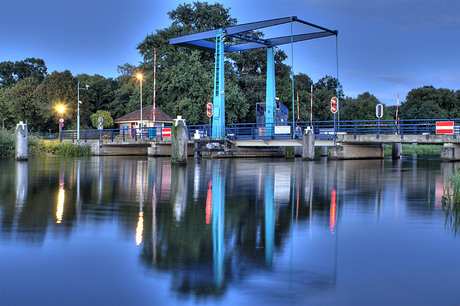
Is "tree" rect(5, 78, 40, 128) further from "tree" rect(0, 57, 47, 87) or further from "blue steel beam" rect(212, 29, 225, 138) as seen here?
"blue steel beam" rect(212, 29, 225, 138)

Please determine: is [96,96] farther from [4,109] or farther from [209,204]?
[209,204]

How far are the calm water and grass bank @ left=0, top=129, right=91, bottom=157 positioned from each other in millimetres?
22301

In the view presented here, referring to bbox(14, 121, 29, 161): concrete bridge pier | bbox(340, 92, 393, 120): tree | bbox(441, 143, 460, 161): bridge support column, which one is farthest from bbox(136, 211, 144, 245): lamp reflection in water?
bbox(340, 92, 393, 120): tree

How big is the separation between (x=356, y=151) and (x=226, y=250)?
84.5 ft

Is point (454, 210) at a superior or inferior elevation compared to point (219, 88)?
inferior

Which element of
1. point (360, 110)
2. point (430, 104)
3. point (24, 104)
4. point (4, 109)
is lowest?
point (360, 110)

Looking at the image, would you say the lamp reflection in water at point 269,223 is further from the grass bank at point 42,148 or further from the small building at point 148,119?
the small building at point 148,119


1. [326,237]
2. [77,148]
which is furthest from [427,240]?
[77,148]

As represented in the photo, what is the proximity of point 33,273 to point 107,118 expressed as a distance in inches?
2049

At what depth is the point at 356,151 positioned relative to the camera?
29.8 metres

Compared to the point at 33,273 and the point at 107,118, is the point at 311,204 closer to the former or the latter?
the point at 33,273

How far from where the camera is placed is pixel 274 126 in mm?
29516

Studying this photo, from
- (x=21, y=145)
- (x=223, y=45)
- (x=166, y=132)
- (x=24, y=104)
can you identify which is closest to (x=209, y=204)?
(x=21, y=145)

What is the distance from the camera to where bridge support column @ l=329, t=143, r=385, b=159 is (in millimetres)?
28781
